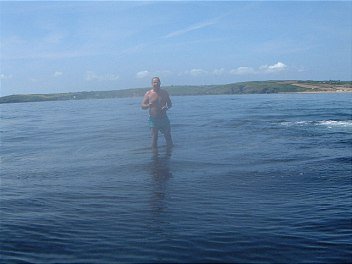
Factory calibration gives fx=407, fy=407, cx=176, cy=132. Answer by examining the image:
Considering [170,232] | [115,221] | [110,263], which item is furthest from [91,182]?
[110,263]

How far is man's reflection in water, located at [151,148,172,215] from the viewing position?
8.80 meters

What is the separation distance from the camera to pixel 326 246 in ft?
21.2

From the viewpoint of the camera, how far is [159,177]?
1158 centimetres

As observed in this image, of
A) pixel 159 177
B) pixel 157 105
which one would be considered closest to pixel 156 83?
pixel 157 105

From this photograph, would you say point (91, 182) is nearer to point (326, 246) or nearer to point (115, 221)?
point (115, 221)

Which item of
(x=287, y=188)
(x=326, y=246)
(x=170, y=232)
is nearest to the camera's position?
(x=326, y=246)

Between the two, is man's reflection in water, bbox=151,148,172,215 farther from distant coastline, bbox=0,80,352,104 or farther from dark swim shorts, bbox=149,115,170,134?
distant coastline, bbox=0,80,352,104

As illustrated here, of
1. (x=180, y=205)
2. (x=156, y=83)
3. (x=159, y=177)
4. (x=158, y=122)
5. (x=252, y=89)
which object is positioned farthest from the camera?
(x=252, y=89)

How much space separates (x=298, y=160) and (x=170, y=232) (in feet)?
25.8

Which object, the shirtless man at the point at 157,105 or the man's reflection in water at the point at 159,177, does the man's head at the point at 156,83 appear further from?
the man's reflection in water at the point at 159,177

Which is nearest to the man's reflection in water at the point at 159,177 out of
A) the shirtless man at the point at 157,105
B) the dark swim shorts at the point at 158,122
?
the dark swim shorts at the point at 158,122

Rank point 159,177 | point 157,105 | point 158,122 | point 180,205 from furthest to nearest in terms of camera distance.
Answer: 1. point 158,122
2. point 157,105
3. point 159,177
4. point 180,205

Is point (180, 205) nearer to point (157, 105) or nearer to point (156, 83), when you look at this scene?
point (157, 105)

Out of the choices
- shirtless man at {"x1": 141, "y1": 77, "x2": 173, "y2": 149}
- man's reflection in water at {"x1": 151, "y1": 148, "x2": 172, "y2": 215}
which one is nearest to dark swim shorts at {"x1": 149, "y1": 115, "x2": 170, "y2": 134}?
shirtless man at {"x1": 141, "y1": 77, "x2": 173, "y2": 149}
